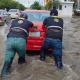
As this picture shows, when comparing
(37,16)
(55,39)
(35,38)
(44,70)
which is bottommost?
(44,70)

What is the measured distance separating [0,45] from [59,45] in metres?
5.94

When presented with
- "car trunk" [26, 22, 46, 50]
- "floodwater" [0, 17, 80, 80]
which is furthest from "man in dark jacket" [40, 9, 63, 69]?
"car trunk" [26, 22, 46, 50]

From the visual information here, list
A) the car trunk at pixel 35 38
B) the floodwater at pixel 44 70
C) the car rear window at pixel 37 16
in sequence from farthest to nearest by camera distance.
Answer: the car rear window at pixel 37 16 < the car trunk at pixel 35 38 < the floodwater at pixel 44 70

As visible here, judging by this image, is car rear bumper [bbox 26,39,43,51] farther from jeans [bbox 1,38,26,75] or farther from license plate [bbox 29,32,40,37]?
jeans [bbox 1,38,26,75]

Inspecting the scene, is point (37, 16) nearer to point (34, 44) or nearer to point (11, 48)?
point (34, 44)

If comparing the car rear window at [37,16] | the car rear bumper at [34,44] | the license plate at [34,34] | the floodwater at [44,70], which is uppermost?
the car rear window at [37,16]

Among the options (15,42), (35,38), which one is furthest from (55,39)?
(35,38)

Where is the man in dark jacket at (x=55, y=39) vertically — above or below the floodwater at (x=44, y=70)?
above

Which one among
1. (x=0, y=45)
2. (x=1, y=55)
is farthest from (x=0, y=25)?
(x=1, y=55)

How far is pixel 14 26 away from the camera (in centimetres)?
1008

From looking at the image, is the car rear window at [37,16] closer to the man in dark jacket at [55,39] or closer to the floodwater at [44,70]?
the floodwater at [44,70]

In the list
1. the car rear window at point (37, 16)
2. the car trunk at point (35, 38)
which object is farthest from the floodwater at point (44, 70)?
the car rear window at point (37, 16)

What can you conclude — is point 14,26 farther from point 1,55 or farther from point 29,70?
point 1,55

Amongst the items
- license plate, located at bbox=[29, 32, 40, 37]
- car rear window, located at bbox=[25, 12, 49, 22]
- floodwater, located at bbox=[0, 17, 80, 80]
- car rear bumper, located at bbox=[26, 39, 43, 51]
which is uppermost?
car rear window, located at bbox=[25, 12, 49, 22]
